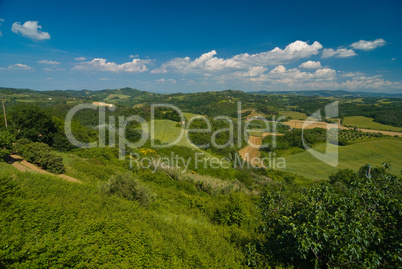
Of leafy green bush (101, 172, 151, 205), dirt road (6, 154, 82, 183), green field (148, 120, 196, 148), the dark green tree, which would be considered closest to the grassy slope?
leafy green bush (101, 172, 151, 205)

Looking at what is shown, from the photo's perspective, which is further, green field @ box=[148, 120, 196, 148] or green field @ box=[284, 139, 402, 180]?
green field @ box=[148, 120, 196, 148]

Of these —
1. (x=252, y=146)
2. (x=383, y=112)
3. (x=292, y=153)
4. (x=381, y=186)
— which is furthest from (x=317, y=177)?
(x=383, y=112)

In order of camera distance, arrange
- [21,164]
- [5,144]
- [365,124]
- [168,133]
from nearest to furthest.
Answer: [5,144] < [21,164] < [168,133] < [365,124]

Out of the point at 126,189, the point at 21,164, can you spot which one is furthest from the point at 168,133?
the point at 126,189

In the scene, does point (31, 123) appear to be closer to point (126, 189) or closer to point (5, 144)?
point (5, 144)

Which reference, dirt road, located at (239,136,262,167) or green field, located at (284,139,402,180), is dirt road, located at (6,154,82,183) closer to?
green field, located at (284,139,402,180)

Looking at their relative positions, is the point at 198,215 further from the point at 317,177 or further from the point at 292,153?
the point at 292,153
